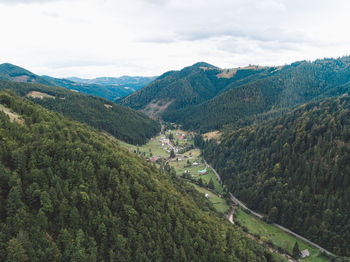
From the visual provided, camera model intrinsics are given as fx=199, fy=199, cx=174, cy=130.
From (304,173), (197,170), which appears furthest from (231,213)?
(197,170)

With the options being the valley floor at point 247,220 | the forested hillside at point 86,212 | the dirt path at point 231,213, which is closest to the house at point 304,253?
the valley floor at point 247,220

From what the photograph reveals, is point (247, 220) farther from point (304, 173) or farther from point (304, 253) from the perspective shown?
point (304, 173)

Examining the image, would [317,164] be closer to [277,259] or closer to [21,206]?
[277,259]

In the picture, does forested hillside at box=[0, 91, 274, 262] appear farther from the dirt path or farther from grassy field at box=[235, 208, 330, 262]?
the dirt path

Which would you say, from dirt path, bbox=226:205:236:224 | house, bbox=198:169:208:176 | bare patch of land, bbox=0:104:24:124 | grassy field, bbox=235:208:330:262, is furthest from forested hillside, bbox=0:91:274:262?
house, bbox=198:169:208:176

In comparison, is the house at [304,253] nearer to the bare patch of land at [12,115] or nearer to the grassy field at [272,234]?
the grassy field at [272,234]

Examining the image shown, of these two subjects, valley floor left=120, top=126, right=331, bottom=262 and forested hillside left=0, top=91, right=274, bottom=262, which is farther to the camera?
valley floor left=120, top=126, right=331, bottom=262
